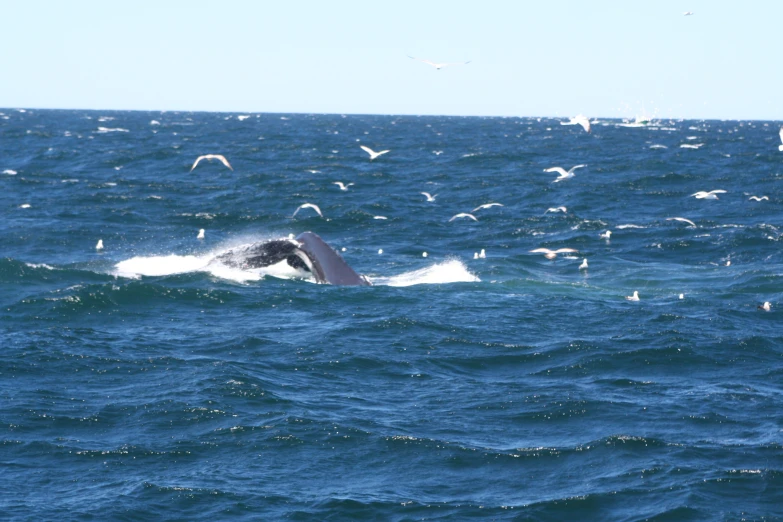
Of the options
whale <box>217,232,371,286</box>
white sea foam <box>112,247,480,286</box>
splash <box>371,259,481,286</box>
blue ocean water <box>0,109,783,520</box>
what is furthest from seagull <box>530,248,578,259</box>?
whale <box>217,232,371,286</box>

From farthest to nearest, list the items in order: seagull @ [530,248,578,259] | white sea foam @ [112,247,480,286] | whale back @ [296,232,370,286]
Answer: seagull @ [530,248,578,259]
white sea foam @ [112,247,480,286]
whale back @ [296,232,370,286]

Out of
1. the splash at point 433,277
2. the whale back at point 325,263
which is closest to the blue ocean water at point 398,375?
the splash at point 433,277

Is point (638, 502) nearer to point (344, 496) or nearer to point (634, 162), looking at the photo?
point (344, 496)

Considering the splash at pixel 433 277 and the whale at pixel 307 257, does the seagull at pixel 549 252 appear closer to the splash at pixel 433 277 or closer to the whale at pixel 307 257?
the splash at pixel 433 277

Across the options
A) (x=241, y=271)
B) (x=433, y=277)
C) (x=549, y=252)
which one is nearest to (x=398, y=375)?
(x=241, y=271)

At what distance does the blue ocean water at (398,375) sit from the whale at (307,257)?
1.65ft

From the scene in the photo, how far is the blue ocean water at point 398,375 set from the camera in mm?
11023

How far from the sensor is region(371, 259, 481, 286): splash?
80.7 feet

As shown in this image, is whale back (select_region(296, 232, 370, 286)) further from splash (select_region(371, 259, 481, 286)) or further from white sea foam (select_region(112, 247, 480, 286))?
splash (select_region(371, 259, 481, 286))

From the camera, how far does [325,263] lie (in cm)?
2056

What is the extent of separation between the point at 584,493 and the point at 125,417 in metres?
6.08

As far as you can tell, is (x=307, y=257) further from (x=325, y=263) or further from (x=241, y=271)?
(x=241, y=271)

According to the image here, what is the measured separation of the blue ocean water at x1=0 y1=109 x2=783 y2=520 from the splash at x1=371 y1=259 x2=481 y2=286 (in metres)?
0.15

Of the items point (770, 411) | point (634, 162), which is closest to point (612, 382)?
point (770, 411)
